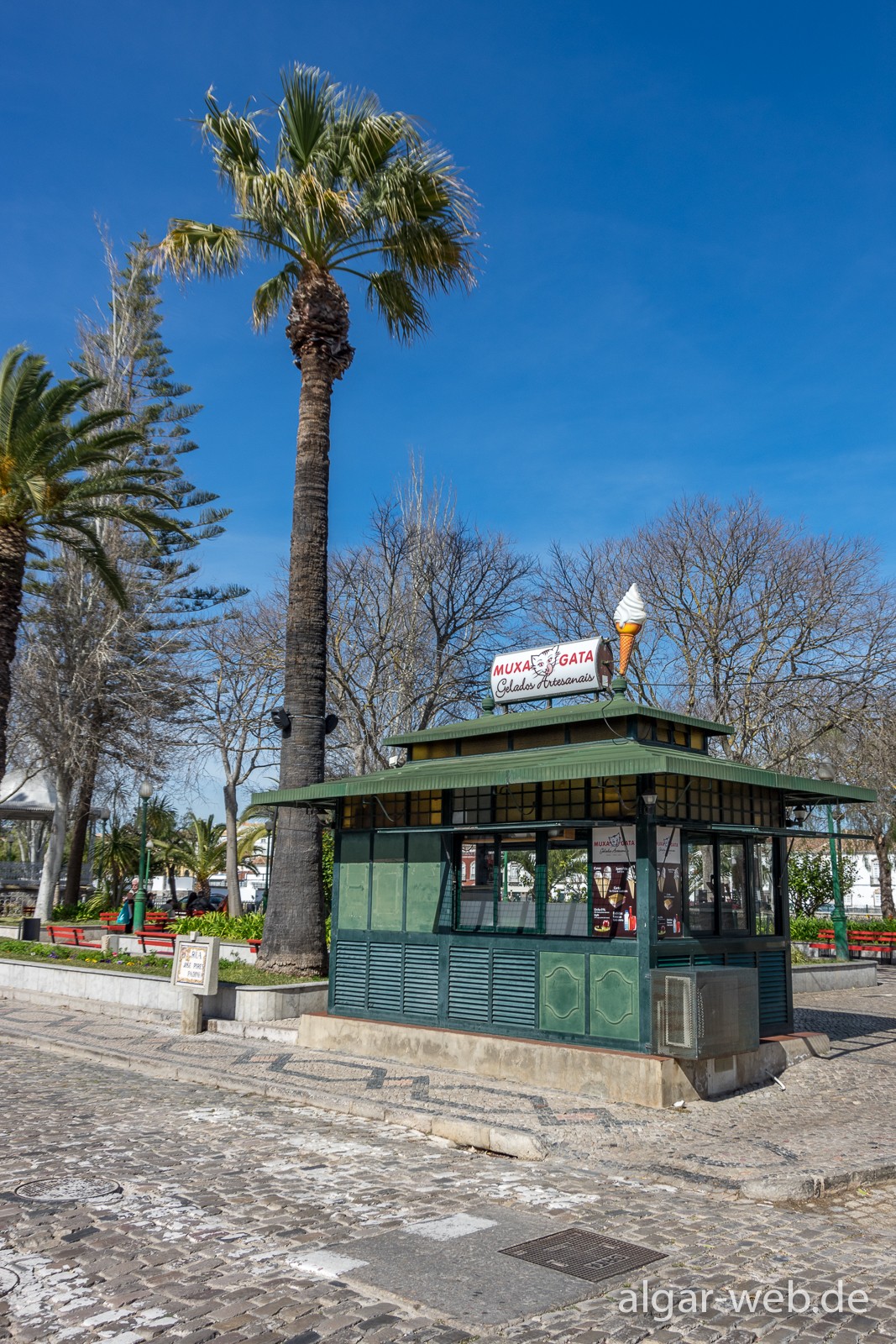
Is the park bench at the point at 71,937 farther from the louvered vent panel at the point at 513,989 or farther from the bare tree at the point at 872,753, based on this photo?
the bare tree at the point at 872,753

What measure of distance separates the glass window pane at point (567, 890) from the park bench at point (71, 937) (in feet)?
50.6

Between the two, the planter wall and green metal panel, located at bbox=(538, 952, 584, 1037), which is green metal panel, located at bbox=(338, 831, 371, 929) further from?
green metal panel, located at bbox=(538, 952, 584, 1037)

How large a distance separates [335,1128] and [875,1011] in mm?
12769

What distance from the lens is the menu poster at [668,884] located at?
10797 millimetres


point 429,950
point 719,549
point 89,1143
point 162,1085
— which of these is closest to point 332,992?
point 429,950

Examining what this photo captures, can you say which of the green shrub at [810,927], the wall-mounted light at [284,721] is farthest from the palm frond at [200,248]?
the green shrub at [810,927]

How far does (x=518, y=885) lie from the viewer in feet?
38.9

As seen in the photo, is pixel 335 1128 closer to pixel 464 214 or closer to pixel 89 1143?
pixel 89 1143

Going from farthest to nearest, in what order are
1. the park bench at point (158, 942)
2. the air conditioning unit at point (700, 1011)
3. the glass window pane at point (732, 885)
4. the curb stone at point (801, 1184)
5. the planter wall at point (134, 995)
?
the park bench at point (158, 942) < the planter wall at point (134, 995) < the glass window pane at point (732, 885) < the air conditioning unit at point (700, 1011) < the curb stone at point (801, 1184)

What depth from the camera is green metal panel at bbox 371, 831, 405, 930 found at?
13.0 meters

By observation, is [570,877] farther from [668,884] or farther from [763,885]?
[763,885]

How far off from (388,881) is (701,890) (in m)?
4.01

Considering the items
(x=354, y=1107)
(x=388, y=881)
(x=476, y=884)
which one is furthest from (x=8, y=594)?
(x=354, y=1107)

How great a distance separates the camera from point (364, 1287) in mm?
5242
